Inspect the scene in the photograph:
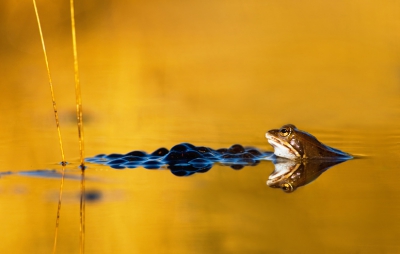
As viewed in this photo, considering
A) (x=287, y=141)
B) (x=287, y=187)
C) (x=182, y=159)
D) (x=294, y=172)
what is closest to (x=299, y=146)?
(x=287, y=141)

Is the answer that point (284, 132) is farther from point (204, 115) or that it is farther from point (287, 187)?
point (204, 115)

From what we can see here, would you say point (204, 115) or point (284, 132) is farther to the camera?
point (204, 115)

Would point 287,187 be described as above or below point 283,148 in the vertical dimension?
below

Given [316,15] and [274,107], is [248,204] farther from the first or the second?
[316,15]

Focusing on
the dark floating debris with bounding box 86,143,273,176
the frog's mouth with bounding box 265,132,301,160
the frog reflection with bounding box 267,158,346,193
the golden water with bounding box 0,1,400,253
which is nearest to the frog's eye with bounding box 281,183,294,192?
the frog reflection with bounding box 267,158,346,193

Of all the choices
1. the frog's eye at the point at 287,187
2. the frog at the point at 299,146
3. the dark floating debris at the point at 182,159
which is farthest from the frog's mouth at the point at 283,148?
the frog's eye at the point at 287,187

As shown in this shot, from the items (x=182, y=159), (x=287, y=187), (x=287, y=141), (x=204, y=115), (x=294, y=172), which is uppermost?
(x=204, y=115)

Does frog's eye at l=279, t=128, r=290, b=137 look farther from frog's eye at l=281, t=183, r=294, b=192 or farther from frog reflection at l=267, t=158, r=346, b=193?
frog's eye at l=281, t=183, r=294, b=192
